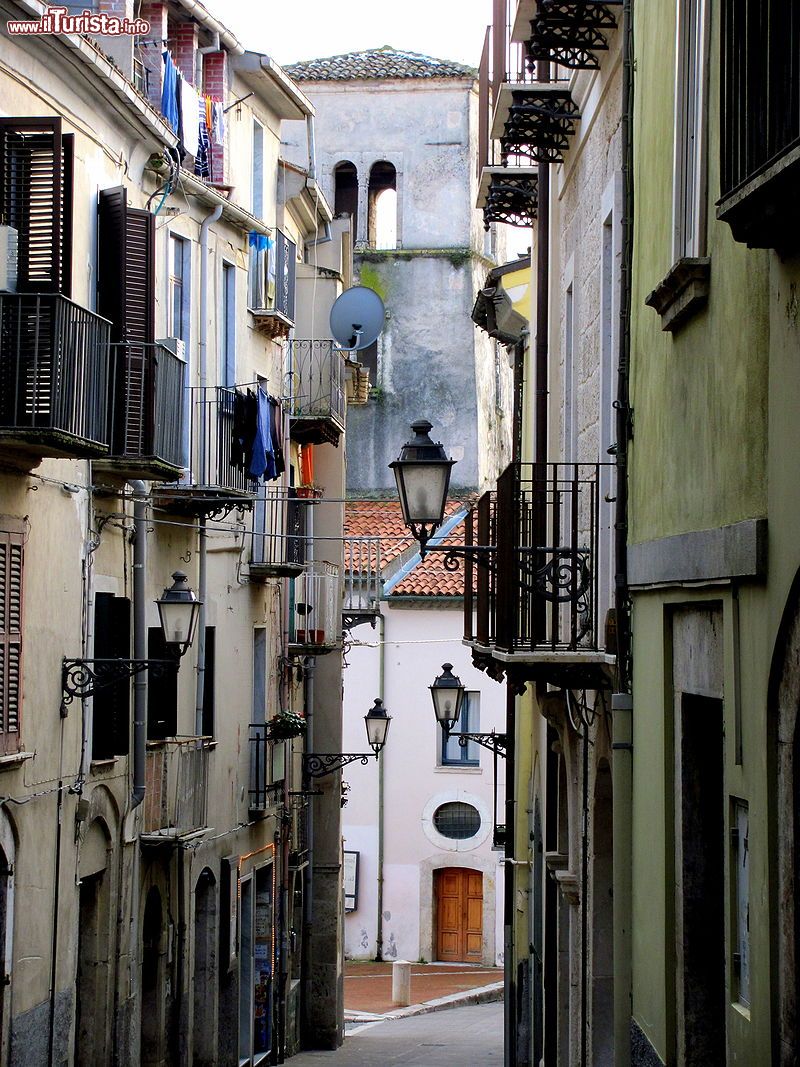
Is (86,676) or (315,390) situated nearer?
(86,676)

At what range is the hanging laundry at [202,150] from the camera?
2194cm

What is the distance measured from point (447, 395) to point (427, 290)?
9.36 feet

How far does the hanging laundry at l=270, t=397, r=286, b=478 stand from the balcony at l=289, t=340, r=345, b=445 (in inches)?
60.4

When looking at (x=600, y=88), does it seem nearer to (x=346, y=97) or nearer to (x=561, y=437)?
(x=561, y=437)

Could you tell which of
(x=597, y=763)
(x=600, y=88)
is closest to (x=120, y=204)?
(x=600, y=88)

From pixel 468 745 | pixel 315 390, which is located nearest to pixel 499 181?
pixel 315 390

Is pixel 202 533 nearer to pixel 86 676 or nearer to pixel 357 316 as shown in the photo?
pixel 86 676

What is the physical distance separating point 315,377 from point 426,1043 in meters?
10.7

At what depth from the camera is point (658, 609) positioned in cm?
856

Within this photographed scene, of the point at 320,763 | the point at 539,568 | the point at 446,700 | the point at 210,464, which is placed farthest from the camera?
the point at 320,763

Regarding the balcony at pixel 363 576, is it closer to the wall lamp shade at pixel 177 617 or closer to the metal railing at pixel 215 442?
the metal railing at pixel 215 442

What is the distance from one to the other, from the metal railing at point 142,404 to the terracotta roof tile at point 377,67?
30448mm

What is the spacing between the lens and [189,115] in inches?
810

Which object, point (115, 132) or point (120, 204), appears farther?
point (115, 132)
